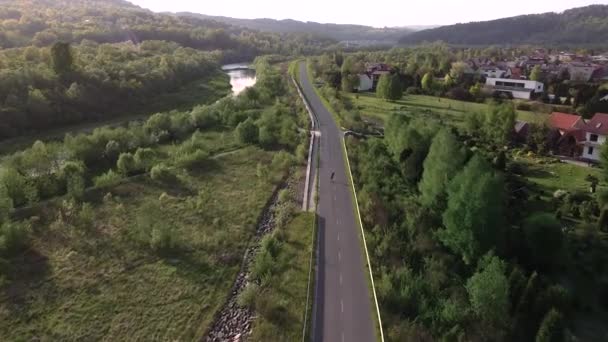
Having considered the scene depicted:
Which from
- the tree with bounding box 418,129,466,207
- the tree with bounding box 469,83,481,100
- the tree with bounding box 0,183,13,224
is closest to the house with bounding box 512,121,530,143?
the tree with bounding box 418,129,466,207

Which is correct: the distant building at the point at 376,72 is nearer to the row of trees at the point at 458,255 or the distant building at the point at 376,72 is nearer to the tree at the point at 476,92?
the tree at the point at 476,92

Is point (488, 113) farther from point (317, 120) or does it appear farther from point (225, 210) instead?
point (225, 210)

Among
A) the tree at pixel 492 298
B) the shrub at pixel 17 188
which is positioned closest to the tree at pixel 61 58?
the shrub at pixel 17 188

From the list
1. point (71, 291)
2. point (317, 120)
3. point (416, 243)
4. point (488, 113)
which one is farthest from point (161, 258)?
Result: point (488, 113)

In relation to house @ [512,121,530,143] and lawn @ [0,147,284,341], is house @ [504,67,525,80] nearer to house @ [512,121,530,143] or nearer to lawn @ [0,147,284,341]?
house @ [512,121,530,143]

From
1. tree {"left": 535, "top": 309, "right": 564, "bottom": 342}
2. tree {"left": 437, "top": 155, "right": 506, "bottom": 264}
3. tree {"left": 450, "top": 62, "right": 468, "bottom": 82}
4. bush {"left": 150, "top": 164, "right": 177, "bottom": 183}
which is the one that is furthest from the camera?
tree {"left": 450, "top": 62, "right": 468, "bottom": 82}

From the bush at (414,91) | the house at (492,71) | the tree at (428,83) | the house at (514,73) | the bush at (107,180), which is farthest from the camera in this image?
the house at (492,71)
